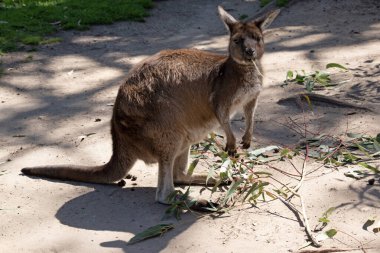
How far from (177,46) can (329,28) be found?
77.3 inches

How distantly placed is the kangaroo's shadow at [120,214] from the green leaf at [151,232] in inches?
1.0

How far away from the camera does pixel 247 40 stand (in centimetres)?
436

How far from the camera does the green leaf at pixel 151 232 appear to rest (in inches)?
150

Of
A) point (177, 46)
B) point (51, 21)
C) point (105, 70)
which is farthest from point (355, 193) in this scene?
point (51, 21)

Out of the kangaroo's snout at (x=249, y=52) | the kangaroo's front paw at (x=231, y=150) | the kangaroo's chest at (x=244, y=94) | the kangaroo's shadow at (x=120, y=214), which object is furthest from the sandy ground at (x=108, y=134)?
the kangaroo's snout at (x=249, y=52)

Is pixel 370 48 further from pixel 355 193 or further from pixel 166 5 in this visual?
pixel 166 5

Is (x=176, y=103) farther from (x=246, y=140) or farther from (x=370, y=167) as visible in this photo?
(x=370, y=167)

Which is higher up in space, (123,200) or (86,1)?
A: (86,1)

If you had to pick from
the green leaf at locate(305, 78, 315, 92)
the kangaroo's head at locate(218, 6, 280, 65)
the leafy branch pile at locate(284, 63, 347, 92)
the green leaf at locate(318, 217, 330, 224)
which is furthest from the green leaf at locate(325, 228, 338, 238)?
the leafy branch pile at locate(284, 63, 347, 92)

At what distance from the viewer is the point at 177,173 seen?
4.67 meters

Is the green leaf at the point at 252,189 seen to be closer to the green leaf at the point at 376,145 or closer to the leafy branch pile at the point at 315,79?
the green leaf at the point at 376,145

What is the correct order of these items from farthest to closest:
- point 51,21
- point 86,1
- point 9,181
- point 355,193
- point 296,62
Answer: point 86,1, point 51,21, point 296,62, point 9,181, point 355,193

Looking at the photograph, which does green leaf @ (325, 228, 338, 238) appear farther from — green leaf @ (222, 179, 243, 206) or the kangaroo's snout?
the kangaroo's snout

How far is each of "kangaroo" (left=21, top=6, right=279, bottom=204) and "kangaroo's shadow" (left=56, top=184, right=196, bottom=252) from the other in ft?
0.37
